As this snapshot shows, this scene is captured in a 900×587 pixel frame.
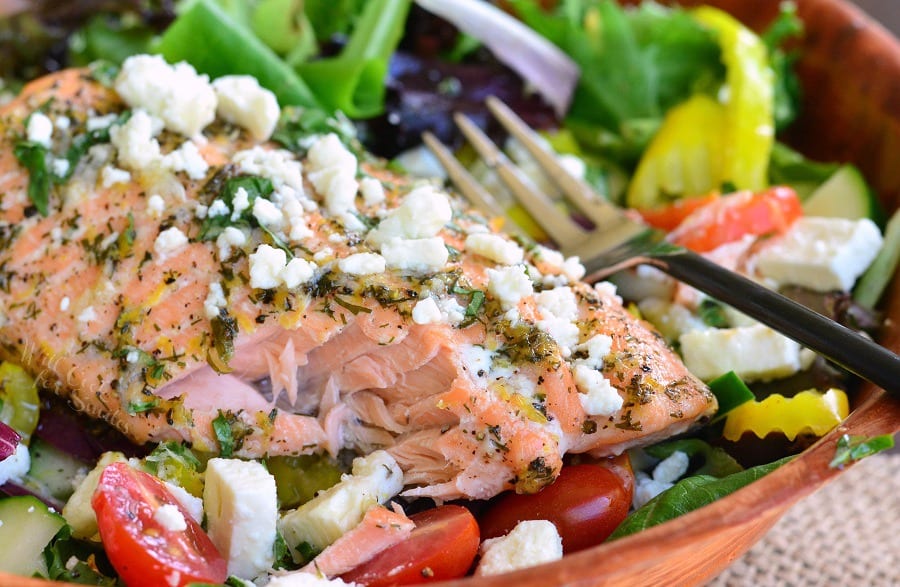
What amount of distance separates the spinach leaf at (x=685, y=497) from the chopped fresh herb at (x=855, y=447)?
32 centimetres

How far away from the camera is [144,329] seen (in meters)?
2.52

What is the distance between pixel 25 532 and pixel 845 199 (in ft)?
10.5

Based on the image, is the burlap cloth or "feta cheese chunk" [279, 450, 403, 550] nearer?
"feta cheese chunk" [279, 450, 403, 550]

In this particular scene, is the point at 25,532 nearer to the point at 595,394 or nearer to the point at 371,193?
the point at 371,193

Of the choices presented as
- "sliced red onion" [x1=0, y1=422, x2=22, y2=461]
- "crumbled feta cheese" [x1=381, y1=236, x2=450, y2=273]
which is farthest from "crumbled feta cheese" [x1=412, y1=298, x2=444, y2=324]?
"sliced red onion" [x1=0, y1=422, x2=22, y2=461]

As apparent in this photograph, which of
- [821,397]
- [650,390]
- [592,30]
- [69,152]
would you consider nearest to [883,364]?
[821,397]

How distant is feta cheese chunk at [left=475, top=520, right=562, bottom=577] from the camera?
2.19m

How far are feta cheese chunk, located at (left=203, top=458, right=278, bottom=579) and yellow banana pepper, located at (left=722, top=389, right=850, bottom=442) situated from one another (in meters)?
1.40

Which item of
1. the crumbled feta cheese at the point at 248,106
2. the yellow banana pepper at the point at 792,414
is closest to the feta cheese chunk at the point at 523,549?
the yellow banana pepper at the point at 792,414

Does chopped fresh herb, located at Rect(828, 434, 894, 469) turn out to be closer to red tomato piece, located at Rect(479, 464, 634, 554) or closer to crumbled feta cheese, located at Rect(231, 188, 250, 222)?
red tomato piece, located at Rect(479, 464, 634, 554)

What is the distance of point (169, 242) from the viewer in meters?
2.58

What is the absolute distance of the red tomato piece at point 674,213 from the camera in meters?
3.69

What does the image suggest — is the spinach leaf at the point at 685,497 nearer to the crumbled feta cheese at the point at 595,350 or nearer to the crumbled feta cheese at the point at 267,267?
the crumbled feta cheese at the point at 595,350

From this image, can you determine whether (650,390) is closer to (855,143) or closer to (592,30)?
(855,143)
